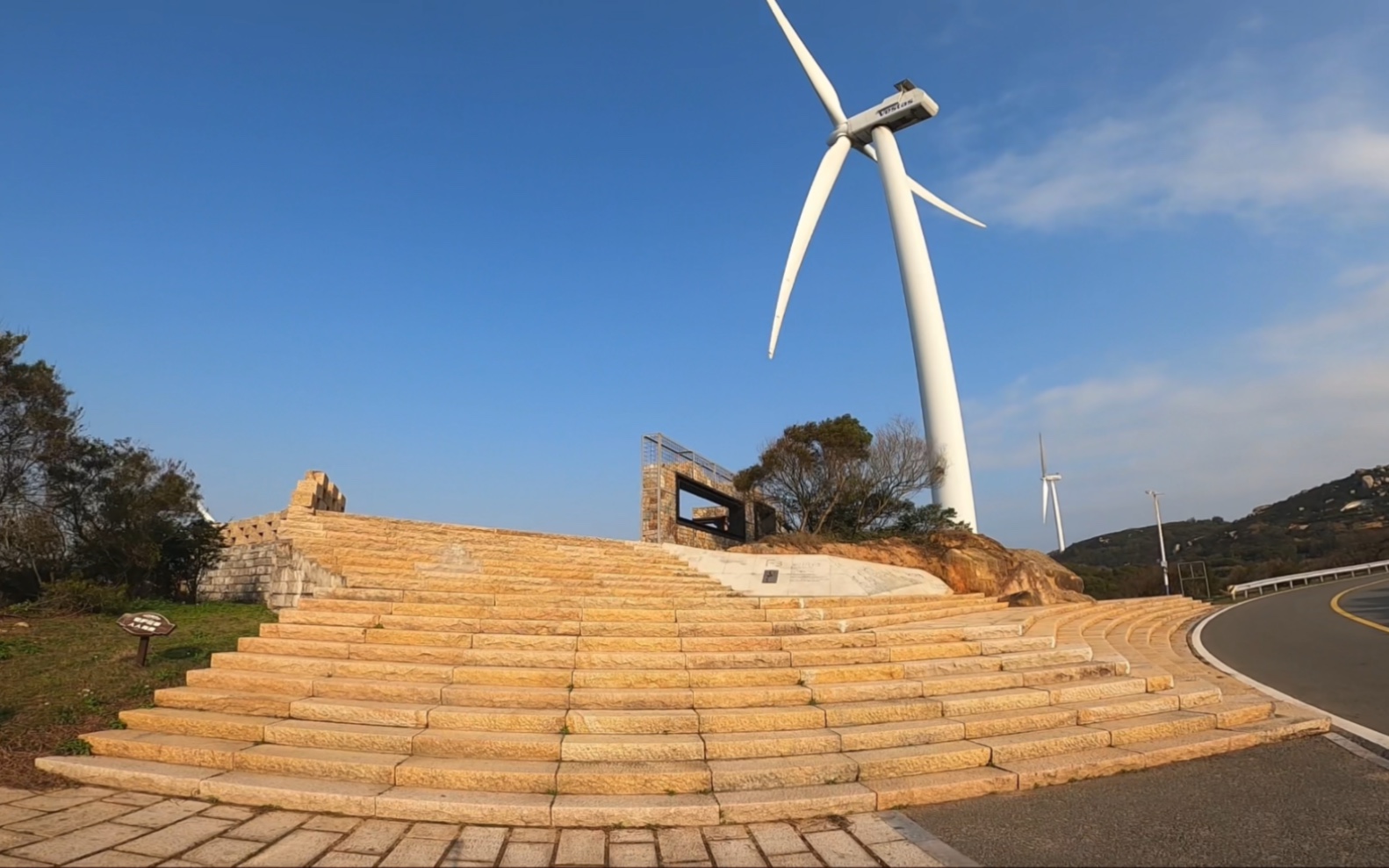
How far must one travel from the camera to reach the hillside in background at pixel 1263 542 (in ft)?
155

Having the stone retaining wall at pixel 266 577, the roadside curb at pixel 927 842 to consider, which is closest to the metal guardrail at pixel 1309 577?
the roadside curb at pixel 927 842

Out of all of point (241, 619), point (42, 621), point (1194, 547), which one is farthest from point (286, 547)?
point (1194, 547)

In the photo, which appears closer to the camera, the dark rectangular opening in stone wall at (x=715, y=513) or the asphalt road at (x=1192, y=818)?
the asphalt road at (x=1192, y=818)

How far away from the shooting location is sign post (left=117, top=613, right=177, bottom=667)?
7688 millimetres

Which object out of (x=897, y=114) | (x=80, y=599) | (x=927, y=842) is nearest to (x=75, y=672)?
(x=80, y=599)

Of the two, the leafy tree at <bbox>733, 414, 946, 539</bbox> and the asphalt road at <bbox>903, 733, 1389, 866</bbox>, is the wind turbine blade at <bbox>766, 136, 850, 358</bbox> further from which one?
the asphalt road at <bbox>903, 733, 1389, 866</bbox>

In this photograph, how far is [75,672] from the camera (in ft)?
25.8

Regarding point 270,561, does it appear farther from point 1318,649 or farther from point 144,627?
point 1318,649

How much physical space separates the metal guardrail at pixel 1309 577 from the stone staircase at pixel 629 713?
95.4 feet

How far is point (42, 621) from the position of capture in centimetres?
1125

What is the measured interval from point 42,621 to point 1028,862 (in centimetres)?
1409

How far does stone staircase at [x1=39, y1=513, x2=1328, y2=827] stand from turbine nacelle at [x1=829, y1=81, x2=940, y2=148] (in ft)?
95.7

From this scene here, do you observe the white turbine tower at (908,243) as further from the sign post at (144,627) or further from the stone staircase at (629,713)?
the sign post at (144,627)

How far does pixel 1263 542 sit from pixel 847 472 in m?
64.0
